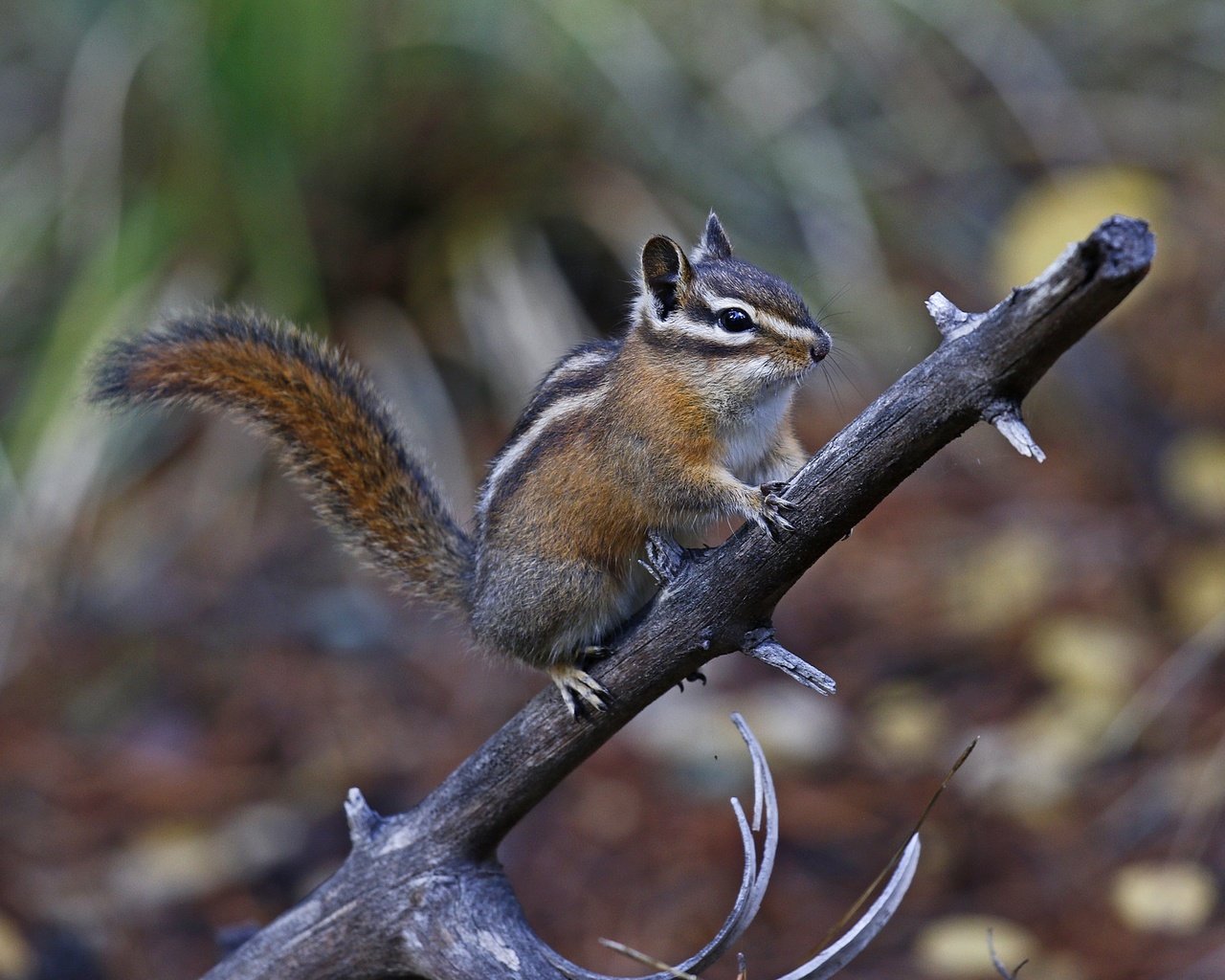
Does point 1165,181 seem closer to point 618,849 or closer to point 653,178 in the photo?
point 653,178

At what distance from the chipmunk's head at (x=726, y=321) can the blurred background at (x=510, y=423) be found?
723mm

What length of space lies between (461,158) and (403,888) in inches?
136

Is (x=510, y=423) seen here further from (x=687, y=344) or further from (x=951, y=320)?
(x=951, y=320)

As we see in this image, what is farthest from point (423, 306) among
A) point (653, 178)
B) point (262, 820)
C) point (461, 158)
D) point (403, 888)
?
point (403, 888)

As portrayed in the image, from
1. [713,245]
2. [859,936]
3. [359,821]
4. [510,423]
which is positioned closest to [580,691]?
[359,821]

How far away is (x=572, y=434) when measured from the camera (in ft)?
7.93

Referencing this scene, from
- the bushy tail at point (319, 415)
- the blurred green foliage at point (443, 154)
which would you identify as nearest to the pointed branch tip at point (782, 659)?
the bushy tail at point (319, 415)

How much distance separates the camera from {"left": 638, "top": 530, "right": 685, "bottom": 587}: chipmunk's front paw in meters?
1.91

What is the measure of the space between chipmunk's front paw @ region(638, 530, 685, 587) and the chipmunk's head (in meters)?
0.39

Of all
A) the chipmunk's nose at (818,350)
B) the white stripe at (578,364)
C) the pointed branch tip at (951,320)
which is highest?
the white stripe at (578,364)

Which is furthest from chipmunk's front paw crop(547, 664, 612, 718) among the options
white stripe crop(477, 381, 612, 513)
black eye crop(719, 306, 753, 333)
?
black eye crop(719, 306, 753, 333)

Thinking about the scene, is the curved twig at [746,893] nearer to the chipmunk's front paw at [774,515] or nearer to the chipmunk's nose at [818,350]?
the chipmunk's front paw at [774,515]

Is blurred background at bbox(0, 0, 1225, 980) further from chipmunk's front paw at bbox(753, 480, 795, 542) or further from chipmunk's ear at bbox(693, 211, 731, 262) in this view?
chipmunk's front paw at bbox(753, 480, 795, 542)

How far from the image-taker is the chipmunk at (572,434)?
223cm
